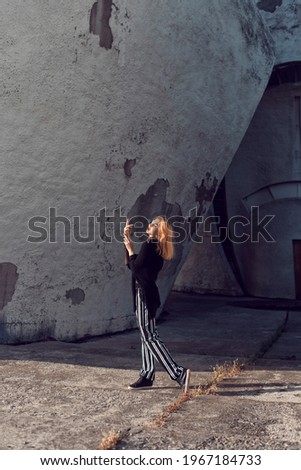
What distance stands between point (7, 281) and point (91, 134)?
2239mm

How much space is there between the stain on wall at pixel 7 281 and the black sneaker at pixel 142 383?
2999 millimetres

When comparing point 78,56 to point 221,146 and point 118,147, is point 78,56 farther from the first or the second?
point 221,146

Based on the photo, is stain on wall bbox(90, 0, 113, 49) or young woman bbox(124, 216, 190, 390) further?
stain on wall bbox(90, 0, 113, 49)

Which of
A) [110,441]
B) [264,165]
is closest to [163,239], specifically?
[110,441]

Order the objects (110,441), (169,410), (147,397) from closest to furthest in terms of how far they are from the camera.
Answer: (110,441) → (169,410) → (147,397)

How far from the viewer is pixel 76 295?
328 inches

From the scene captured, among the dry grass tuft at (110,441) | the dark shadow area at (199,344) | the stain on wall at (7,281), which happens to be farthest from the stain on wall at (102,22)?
the dry grass tuft at (110,441)

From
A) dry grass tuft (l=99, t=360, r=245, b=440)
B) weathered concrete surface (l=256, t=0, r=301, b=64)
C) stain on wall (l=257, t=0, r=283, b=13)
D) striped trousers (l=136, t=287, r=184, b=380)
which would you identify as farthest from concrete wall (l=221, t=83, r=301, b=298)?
striped trousers (l=136, t=287, r=184, b=380)

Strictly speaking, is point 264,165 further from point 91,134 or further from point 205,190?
point 91,134

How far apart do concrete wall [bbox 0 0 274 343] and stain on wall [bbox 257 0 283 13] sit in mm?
4618

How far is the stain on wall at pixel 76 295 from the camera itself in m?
8.26

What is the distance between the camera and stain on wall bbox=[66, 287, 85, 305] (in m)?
8.26

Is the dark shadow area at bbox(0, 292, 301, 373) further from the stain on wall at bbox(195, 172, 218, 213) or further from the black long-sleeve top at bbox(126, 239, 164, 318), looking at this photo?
the stain on wall at bbox(195, 172, 218, 213)

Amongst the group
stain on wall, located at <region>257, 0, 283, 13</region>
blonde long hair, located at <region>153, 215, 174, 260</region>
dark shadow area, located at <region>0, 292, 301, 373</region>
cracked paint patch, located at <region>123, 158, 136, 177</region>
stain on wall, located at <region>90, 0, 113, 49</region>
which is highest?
stain on wall, located at <region>257, 0, 283, 13</region>
